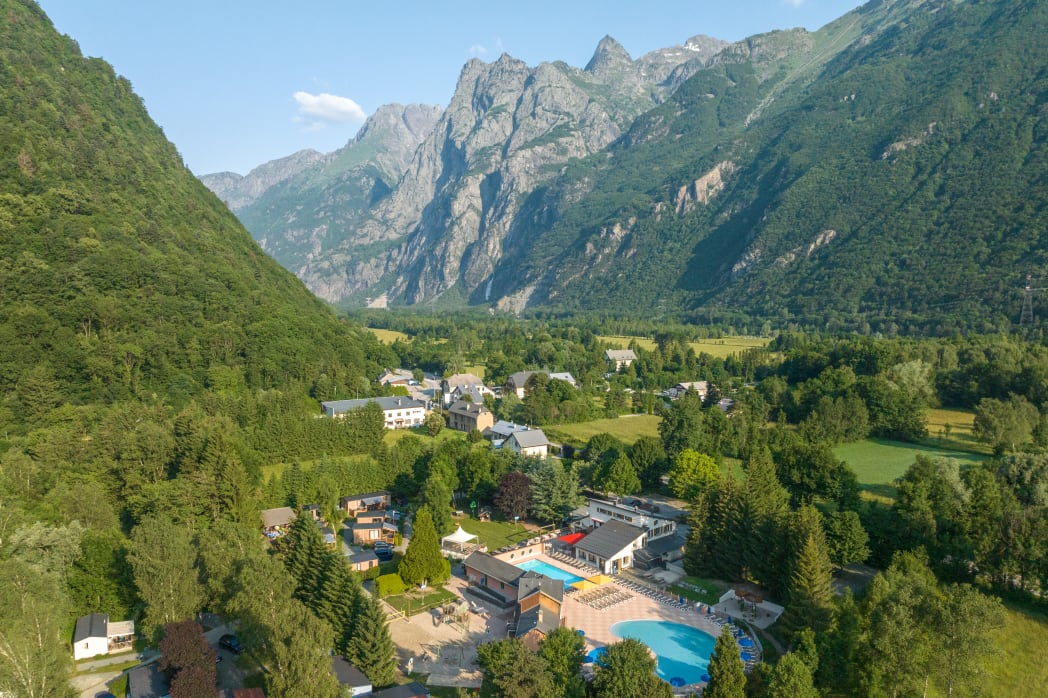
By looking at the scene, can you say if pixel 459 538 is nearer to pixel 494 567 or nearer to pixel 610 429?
pixel 494 567

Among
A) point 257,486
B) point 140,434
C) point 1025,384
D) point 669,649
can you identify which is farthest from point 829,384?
point 140,434

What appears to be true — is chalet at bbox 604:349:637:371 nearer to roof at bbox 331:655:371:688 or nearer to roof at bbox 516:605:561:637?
roof at bbox 516:605:561:637

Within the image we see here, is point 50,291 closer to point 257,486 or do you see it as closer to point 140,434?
point 140,434

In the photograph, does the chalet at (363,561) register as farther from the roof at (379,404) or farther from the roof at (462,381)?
the roof at (462,381)

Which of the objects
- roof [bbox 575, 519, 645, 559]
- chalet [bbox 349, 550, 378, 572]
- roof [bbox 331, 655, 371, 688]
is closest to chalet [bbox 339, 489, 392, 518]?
chalet [bbox 349, 550, 378, 572]

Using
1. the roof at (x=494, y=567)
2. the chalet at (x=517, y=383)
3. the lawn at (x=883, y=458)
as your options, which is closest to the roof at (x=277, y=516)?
the roof at (x=494, y=567)

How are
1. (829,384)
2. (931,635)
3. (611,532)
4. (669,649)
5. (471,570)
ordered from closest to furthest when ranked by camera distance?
(931,635), (669,649), (471,570), (611,532), (829,384)

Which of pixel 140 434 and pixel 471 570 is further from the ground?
pixel 140 434

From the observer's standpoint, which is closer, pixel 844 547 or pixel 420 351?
pixel 844 547
